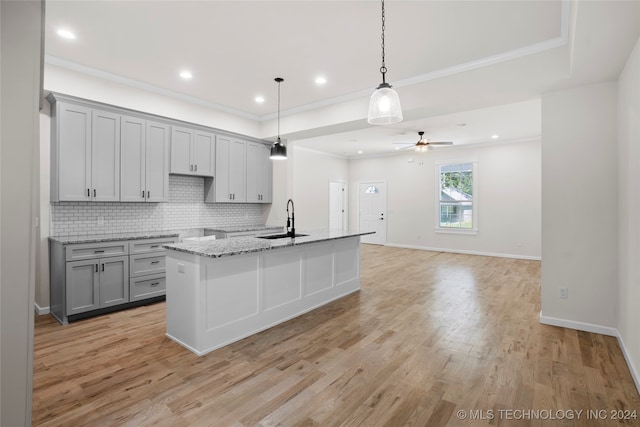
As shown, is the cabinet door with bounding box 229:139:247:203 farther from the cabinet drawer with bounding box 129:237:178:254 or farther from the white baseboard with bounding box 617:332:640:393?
the white baseboard with bounding box 617:332:640:393

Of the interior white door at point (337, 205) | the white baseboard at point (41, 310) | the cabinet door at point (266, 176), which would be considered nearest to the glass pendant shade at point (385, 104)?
the cabinet door at point (266, 176)

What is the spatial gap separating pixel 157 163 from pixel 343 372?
3.86 m

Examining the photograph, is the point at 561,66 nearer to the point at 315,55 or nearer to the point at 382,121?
the point at 382,121

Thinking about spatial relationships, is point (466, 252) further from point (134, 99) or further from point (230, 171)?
point (134, 99)

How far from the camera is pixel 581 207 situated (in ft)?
11.2

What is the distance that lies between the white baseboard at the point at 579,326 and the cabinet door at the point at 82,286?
516cm

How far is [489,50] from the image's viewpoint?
137 inches

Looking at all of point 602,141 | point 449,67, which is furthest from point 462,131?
point 602,141

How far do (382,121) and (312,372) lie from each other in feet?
6.85

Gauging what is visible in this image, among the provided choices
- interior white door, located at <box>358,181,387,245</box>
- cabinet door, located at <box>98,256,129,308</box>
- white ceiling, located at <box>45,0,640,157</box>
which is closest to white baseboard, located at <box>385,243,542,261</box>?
interior white door, located at <box>358,181,387,245</box>

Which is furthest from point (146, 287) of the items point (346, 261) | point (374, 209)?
point (374, 209)

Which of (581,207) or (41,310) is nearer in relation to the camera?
(581,207)

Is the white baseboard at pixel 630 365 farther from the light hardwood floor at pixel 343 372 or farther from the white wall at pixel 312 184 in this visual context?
the white wall at pixel 312 184

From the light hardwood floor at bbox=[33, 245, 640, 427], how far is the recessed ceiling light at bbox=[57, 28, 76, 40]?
303 cm
